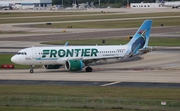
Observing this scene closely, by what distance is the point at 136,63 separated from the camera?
79.2 m

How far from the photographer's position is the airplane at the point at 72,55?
68.7 meters

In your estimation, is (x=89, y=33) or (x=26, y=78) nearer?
(x=26, y=78)

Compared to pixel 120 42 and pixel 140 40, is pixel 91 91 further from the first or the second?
pixel 120 42

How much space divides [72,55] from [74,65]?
226 cm

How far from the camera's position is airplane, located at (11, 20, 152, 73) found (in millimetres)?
68688

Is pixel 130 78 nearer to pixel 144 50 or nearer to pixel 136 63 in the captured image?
pixel 144 50

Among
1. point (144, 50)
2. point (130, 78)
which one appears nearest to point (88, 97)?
point (130, 78)

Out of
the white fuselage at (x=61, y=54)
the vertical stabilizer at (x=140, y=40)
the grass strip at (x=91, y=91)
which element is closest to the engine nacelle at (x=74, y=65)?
the white fuselage at (x=61, y=54)

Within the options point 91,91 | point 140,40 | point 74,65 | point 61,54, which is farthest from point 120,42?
point 91,91

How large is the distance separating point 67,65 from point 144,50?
11.9m

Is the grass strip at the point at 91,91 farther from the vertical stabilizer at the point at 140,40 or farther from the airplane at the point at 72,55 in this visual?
the vertical stabilizer at the point at 140,40

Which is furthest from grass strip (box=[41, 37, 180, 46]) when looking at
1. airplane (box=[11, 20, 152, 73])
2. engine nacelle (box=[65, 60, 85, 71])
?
engine nacelle (box=[65, 60, 85, 71])

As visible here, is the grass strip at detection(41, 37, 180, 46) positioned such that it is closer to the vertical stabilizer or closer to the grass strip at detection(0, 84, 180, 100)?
the vertical stabilizer

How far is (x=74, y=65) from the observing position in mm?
69125
